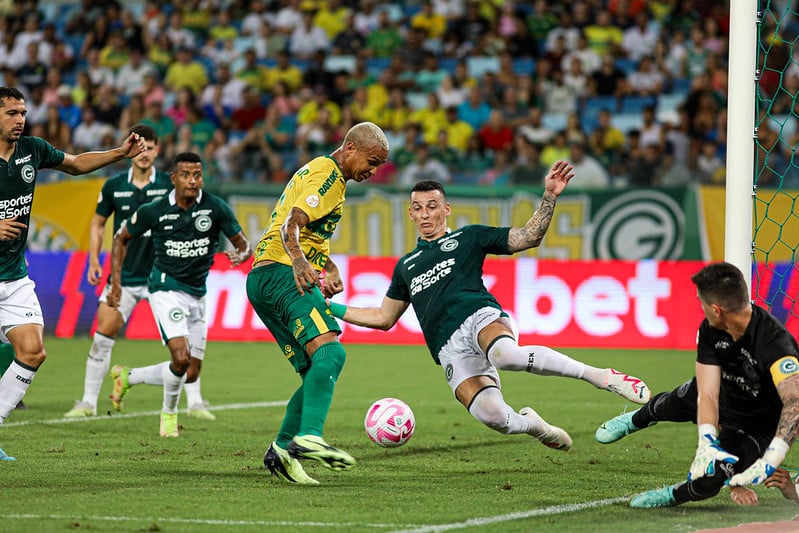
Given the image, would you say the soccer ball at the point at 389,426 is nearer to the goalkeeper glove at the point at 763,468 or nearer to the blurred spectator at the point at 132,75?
the goalkeeper glove at the point at 763,468

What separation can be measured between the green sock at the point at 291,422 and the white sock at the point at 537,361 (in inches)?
53.5

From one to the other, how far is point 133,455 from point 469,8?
1678 cm

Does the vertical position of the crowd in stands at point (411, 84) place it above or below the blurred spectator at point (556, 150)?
above

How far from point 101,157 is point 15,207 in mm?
711

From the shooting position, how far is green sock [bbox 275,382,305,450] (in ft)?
25.6

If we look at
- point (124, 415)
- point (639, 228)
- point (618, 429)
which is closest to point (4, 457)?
point (124, 415)

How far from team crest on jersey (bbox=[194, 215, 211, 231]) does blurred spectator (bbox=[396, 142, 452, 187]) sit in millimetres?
8936

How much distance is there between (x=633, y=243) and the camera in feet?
61.2

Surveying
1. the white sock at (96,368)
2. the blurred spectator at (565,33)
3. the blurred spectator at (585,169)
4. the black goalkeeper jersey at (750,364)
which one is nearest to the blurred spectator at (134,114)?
the blurred spectator at (565,33)

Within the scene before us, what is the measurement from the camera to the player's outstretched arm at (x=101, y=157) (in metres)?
8.44

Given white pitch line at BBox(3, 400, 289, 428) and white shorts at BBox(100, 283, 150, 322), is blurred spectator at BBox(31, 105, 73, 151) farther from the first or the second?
white pitch line at BBox(3, 400, 289, 428)

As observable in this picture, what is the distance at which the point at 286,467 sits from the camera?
299 inches

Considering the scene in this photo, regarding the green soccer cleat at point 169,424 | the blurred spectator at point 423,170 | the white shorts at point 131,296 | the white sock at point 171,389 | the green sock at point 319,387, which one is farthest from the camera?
the blurred spectator at point 423,170

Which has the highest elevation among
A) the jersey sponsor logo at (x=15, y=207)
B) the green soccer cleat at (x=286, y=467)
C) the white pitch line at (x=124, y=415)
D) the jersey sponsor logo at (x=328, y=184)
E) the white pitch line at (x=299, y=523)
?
the jersey sponsor logo at (x=328, y=184)
